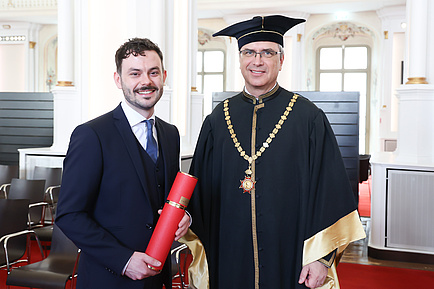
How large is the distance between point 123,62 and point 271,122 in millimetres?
818

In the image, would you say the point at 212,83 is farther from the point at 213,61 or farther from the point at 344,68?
the point at 344,68

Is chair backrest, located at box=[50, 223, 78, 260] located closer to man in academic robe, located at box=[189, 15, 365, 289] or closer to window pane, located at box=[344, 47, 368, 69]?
man in academic robe, located at box=[189, 15, 365, 289]

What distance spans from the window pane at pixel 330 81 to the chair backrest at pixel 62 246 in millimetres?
12613

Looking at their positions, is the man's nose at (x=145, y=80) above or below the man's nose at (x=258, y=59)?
below

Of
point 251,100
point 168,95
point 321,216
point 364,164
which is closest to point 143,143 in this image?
point 251,100

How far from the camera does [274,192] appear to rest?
7.80 ft

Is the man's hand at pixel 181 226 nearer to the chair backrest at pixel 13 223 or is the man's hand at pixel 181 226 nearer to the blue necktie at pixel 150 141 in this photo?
the blue necktie at pixel 150 141

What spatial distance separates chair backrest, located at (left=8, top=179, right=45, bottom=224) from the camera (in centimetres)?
538

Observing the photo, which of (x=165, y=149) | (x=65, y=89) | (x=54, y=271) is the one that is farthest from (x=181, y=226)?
(x=65, y=89)

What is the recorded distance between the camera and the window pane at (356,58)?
50.1ft

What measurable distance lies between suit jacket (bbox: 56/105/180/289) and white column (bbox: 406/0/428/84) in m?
4.90

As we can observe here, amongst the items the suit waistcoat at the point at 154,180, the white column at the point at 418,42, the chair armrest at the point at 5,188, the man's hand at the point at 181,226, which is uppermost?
the white column at the point at 418,42

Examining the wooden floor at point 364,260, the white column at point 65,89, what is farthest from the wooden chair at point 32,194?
the wooden floor at point 364,260

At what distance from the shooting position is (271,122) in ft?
8.12
